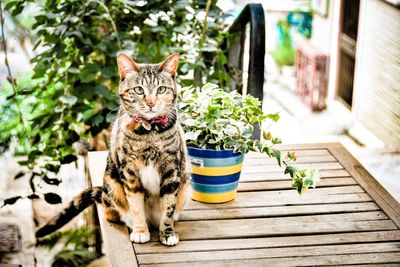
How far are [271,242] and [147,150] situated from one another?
52 cm

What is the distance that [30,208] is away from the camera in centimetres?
426

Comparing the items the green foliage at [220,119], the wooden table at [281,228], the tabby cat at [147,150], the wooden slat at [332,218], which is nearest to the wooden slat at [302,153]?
the wooden table at [281,228]

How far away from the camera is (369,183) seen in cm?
263

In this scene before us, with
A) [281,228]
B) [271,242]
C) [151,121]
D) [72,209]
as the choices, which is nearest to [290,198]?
[281,228]

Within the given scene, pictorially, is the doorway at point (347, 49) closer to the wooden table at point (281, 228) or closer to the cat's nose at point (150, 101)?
the wooden table at point (281, 228)

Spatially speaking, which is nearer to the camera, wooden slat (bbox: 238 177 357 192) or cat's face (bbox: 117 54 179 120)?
cat's face (bbox: 117 54 179 120)

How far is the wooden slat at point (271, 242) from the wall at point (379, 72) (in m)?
1.99

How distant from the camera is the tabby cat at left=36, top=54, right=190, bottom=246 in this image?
6.94 ft

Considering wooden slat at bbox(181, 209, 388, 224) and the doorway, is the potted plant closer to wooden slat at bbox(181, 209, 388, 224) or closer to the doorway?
wooden slat at bbox(181, 209, 388, 224)

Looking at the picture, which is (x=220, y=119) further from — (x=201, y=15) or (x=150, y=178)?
(x=201, y=15)

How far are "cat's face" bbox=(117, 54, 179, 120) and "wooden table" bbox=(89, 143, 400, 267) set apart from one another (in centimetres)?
44

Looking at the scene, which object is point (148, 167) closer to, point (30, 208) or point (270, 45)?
point (30, 208)

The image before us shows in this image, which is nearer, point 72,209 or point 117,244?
point 117,244

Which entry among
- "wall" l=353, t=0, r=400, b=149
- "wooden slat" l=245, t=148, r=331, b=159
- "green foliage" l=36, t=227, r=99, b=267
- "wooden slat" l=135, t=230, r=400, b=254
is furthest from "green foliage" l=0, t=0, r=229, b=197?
"wall" l=353, t=0, r=400, b=149
